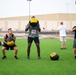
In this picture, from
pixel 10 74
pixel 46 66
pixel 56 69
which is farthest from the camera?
pixel 46 66

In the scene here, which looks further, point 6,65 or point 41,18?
point 41,18

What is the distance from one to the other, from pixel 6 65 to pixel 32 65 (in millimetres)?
977

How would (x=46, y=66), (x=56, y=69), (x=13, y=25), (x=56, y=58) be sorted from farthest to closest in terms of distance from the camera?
(x=13, y=25)
(x=56, y=58)
(x=46, y=66)
(x=56, y=69)

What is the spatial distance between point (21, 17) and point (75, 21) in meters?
13.4

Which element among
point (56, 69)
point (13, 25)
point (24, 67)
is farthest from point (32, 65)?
point (13, 25)

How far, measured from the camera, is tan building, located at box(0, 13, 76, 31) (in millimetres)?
64500

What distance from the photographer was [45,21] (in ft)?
214

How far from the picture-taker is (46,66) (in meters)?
9.91

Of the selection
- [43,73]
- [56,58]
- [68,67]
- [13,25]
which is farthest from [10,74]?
[13,25]

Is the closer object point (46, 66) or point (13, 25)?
point (46, 66)

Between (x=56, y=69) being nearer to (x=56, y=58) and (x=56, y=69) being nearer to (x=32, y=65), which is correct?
(x=32, y=65)

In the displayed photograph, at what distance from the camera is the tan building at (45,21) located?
64500 millimetres

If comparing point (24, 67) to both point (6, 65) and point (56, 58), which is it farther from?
point (56, 58)

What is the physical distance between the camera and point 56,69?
30.5ft
